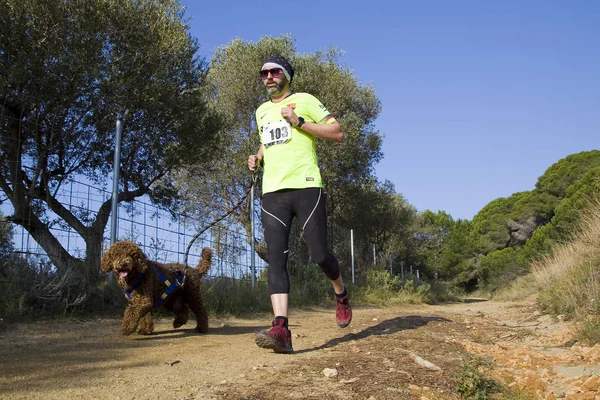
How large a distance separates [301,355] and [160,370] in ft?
3.67

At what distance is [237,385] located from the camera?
9.43 feet

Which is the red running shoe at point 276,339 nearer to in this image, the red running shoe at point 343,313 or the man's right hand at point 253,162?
the red running shoe at point 343,313

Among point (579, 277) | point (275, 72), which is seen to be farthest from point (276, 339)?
point (579, 277)

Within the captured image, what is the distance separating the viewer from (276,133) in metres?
4.48

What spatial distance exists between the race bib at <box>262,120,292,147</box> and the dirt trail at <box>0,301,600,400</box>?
1.74m

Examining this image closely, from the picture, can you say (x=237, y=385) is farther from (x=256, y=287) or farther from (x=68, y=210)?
(x=256, y=287)

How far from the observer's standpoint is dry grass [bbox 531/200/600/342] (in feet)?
19.1

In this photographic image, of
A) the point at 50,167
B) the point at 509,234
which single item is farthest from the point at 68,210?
the point at 509,234

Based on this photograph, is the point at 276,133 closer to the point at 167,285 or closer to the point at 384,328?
the point at 167,285

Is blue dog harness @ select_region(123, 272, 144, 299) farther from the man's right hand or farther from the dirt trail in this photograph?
the man's right hand

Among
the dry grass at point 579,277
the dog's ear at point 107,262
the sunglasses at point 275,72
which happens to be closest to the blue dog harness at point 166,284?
the dog's ear at point 107,262

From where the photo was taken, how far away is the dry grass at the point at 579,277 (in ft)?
19.1

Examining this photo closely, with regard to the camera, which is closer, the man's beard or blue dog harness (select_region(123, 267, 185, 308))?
the man's beard

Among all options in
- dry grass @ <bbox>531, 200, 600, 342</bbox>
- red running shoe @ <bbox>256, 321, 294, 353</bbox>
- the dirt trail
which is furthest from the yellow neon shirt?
dry grass @ <bbox>531, 200, 600, 342</bbox>
